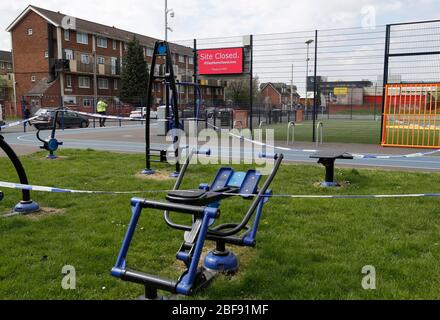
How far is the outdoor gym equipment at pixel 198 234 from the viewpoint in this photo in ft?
10.2

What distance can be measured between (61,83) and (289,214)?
4601cm

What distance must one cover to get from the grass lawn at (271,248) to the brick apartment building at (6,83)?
3973 cm

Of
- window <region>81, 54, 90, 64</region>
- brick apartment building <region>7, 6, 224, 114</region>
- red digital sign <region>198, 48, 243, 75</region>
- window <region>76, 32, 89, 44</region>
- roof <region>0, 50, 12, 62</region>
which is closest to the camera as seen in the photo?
red digital sign <region>198, 48, 243, 75</region>

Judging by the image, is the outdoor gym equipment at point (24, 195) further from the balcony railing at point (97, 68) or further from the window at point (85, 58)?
the window at point (85, 58)

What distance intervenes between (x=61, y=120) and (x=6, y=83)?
41334 mm

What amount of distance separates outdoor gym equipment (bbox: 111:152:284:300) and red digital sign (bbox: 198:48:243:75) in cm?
1295

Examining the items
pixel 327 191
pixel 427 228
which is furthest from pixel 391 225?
pixel 327 191

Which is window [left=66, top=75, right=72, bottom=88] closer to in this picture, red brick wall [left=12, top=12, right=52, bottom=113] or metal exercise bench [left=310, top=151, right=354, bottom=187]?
red brick wall [left=12, top=12, right=52, bottom=113]

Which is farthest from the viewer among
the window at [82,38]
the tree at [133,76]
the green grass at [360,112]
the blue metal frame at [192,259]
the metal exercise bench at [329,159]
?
the tree at [133,76]

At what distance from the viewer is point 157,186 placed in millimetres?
7527

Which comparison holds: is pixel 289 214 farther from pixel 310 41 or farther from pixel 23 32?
pixel 23 32

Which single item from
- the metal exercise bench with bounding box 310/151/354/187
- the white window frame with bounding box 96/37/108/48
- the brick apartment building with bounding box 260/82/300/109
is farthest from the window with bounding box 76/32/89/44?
the metal exercise bench with bounding box 310/151/354/187

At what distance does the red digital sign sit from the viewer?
663 inches

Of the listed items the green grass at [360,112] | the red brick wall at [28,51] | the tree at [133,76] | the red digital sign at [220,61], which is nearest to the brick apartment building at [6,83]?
the red brick wall at [28,51]
